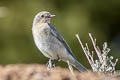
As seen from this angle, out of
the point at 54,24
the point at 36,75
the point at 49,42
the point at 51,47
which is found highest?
the point at 36,75

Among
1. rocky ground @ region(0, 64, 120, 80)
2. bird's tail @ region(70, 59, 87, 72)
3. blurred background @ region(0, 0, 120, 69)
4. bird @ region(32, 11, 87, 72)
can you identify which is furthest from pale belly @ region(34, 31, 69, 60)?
blurred background @ region(0, 0, 120, 69)

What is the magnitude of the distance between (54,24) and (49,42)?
869cm

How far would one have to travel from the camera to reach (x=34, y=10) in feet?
70.8

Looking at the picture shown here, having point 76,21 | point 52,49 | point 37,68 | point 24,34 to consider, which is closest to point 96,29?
point 76,21

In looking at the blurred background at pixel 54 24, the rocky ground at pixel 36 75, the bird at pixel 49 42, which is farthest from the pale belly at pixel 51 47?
the blurred background at pixel 54 24

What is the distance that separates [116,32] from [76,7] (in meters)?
1.90

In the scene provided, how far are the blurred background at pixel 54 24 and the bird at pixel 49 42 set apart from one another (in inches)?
284

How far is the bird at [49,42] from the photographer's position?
12234 millimetres

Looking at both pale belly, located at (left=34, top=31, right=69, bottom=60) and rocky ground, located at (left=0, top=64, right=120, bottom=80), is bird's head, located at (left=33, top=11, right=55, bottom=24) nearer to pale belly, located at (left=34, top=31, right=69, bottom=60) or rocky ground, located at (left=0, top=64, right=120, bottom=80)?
pale belly, located at (left=34, top=31, right=69, bottom=60)

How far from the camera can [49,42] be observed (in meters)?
12.3

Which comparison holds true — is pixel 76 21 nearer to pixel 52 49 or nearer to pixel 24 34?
pixel 24 34

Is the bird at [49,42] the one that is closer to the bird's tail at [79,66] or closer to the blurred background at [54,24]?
the bird's tail at [79,66]

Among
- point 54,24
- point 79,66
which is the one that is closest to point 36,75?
point 79,66

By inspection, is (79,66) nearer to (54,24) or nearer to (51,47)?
(51,47)
